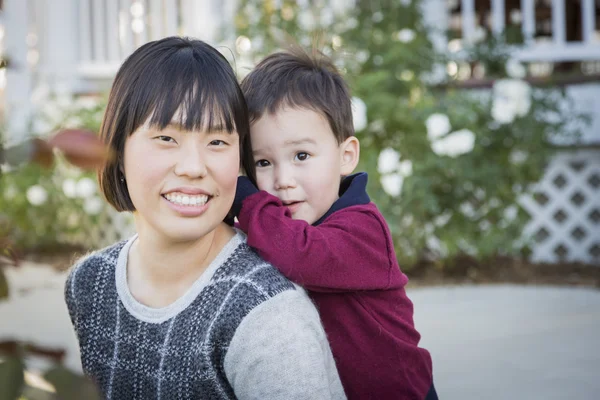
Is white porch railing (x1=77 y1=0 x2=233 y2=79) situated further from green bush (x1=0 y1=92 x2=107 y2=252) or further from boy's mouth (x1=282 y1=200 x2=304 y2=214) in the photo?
boy's mouth (x1=282 y1=200 x2=304 y2=214)

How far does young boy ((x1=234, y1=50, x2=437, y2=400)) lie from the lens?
165 centimetres

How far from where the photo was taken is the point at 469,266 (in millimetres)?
5707

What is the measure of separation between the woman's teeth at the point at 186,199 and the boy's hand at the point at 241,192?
313 mm

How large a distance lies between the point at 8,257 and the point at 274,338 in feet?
2.34

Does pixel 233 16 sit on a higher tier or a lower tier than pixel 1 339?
higher

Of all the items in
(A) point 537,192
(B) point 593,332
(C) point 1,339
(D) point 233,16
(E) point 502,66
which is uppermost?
(D) point 233,16

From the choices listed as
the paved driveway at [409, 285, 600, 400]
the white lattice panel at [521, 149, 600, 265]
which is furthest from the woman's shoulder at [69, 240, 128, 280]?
the white lattice panel at [521, 149, 600, 265]

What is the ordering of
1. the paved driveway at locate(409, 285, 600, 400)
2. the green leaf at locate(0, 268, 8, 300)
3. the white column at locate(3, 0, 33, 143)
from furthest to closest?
the white column at locate(3, 0, 33, 143), the paved driveway at locate(409, 285, 600, 400), the green leaf at locate(0, 268, 8, 300)

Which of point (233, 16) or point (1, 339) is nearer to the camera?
point (1, 339)

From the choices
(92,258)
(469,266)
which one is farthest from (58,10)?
(92,258)

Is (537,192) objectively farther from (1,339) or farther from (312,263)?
(1,339)

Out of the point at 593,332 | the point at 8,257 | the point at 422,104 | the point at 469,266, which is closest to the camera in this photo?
the point at 8,257

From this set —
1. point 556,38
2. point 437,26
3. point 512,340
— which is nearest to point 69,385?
point 512,340

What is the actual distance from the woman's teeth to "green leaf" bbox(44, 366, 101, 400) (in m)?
0.96
